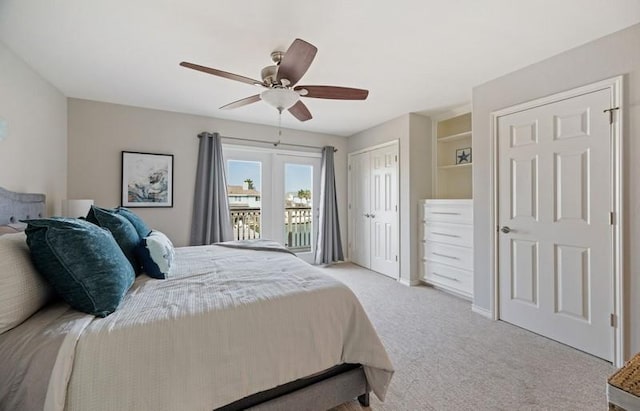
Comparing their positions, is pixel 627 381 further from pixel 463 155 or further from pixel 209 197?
pixel 209 197

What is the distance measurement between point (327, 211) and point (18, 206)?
365 centimetres

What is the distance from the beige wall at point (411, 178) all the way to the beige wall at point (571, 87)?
96cm

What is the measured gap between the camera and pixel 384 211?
4.28 metres

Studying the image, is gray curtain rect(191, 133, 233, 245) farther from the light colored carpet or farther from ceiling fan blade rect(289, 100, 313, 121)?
the light colored carpet

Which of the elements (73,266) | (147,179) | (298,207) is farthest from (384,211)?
(73,266)

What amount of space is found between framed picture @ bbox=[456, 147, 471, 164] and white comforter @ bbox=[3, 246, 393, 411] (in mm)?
3053

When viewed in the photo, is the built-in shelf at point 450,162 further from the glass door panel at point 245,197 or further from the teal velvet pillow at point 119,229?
the teal velvet pillow at point 119,229

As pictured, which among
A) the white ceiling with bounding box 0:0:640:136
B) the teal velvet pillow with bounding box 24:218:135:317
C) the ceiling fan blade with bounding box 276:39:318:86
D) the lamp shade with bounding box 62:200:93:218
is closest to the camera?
the teal velvet pillow with bounding box 24:218:135:317

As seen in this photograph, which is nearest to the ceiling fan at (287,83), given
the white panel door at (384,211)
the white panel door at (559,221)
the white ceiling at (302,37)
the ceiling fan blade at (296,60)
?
the ceiling fan blade at (296,60)

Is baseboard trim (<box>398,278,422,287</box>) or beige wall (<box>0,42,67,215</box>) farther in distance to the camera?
baseboard trim (<box>398,278,422,287</box>)

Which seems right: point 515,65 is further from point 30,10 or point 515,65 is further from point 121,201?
point 121,201

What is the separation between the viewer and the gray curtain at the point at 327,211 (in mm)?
4734

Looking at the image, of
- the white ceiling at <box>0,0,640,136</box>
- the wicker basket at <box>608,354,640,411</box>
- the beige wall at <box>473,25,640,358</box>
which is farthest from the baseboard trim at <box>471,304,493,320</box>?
the white ceiling at <box>0,0,640,136</box>

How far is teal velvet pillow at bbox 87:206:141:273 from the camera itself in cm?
169
